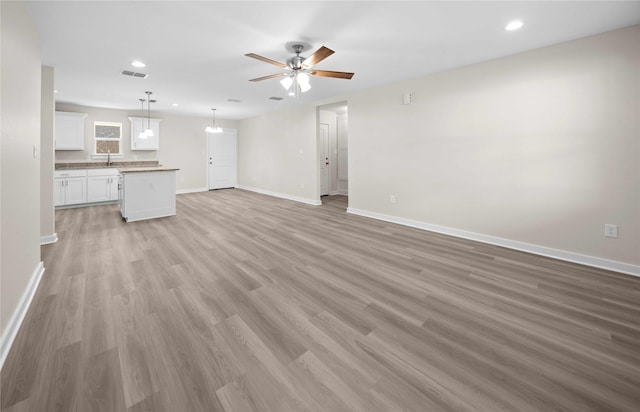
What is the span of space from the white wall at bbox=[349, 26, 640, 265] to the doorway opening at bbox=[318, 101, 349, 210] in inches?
130

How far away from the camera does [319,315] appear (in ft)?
6.88

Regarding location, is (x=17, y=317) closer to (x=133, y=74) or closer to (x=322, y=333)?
(x=322, y=333)

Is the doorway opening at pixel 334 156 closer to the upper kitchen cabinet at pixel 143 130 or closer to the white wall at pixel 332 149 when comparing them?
the white wall at pixel 332 149

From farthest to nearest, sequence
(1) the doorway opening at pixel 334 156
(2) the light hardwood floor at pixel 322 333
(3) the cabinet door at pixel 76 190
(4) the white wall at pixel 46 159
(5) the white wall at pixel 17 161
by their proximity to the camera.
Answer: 1. (1) the doorway opening at pixel 334 156
2. (3) the cabinet door at pixel 76 190
3. (4) the white wall at pixel 46 159
4. (5) the white wall at pixel 17 161
5. (2) the light hardwood floor at pixel 322 333

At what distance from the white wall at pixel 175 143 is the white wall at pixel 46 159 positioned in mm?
3689

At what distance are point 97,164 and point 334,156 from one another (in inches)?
245

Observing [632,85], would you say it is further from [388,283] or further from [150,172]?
[150,172]

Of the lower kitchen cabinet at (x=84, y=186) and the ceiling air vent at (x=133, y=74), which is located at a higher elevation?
the ceiling air vent at (x=133, y=74)

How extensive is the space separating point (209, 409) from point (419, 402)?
99 centimetres

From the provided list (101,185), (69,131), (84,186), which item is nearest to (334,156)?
(101,185)

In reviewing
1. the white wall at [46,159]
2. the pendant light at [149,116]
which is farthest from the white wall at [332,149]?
the white wall at [46,159]

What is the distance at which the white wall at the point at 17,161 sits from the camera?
5.71 ft

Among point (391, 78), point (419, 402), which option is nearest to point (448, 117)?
point (391, 78)

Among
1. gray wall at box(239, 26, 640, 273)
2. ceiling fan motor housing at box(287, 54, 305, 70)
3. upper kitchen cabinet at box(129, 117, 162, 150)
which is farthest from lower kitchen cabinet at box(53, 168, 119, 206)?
gray wall at box(239, 26, 640, 273)
